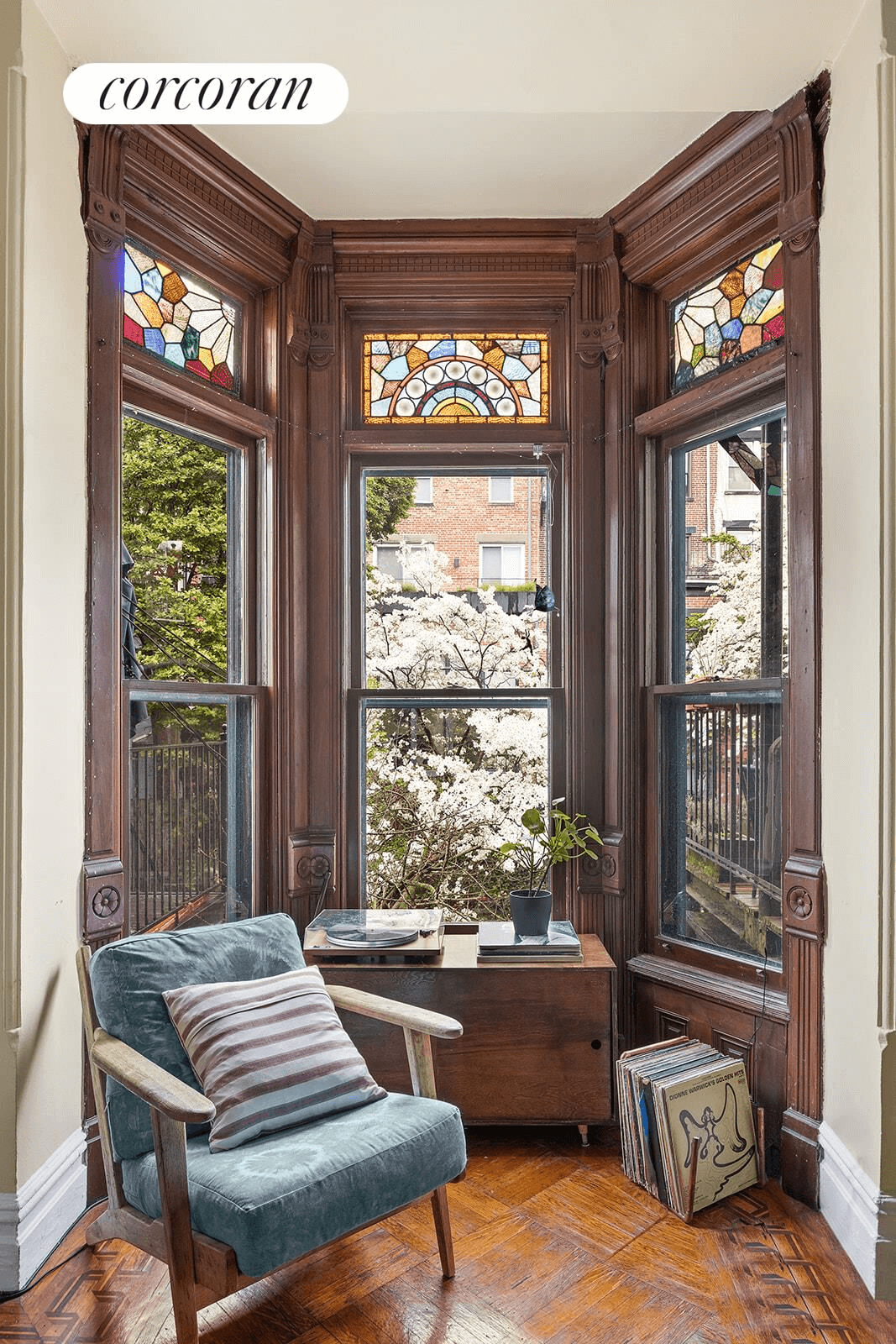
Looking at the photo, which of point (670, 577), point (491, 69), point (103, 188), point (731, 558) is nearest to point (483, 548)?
point (670, 577)

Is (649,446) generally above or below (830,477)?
above

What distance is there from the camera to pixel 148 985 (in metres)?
2.22

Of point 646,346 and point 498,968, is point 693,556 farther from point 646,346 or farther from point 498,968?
point 498,968

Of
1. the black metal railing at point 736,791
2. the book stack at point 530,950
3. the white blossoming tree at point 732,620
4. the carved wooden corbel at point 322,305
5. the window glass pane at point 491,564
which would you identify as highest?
the carved wooden corbel at point 322,305

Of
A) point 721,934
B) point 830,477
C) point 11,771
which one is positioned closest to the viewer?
point 11,771

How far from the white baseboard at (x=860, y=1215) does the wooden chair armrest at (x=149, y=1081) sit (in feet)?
5.05

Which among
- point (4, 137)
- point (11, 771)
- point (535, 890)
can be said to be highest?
point (4, 137)

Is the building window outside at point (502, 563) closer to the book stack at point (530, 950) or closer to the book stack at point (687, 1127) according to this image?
the book stack at point (530, 950)

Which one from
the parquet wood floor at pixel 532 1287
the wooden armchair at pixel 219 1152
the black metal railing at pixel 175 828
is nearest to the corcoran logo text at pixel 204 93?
the black metal railing at pixel 175 828

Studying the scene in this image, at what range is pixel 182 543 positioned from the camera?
3.03 metres

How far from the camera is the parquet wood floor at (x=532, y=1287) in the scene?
6.61ft

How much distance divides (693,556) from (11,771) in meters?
2.18

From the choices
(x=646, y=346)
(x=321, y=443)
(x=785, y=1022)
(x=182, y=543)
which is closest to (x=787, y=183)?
(x=646, y=346)

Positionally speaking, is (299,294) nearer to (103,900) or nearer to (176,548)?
(176,548)
